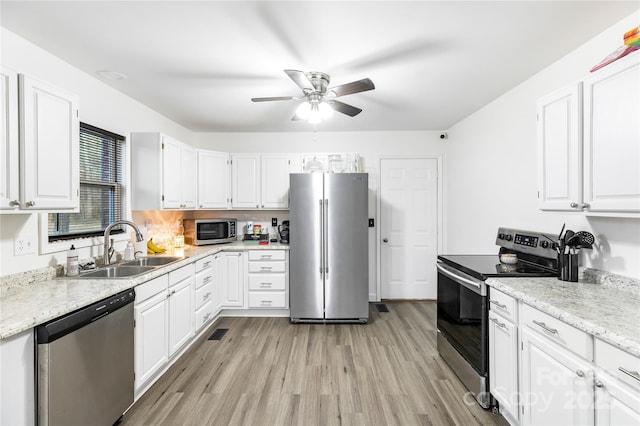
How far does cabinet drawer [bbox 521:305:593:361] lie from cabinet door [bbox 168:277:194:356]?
8.57 feet

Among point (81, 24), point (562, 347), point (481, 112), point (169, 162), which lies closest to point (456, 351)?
point (562, 347)

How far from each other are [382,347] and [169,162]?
115 inches

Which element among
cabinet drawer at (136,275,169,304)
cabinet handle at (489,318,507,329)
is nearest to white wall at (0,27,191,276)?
cabinet drawer at (136,275,169,304)

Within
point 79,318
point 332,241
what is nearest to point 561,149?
point 332,241

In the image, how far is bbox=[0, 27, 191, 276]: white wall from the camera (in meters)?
1.87

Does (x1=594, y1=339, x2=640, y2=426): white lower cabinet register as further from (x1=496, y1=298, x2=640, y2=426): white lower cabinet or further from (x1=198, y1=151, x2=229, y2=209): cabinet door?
(x1=198, y1=151, x2=229, y2=209): cabinet door

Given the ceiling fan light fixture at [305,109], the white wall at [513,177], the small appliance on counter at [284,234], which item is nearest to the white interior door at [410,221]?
the white wall at [513,177]

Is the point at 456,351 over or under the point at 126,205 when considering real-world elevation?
under

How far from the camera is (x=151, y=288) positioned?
2.27 m

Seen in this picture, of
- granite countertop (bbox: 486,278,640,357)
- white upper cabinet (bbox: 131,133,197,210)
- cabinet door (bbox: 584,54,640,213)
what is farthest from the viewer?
white upper cabinet (bbox: 131,133,197,210)

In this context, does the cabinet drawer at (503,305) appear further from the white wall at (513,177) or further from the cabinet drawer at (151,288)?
the cabinet drawer at (151,288)

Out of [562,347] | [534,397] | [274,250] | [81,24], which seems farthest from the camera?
[274,250]

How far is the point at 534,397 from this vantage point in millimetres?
1652

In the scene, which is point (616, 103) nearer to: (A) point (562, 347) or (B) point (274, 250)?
(A) point (562, 347)
